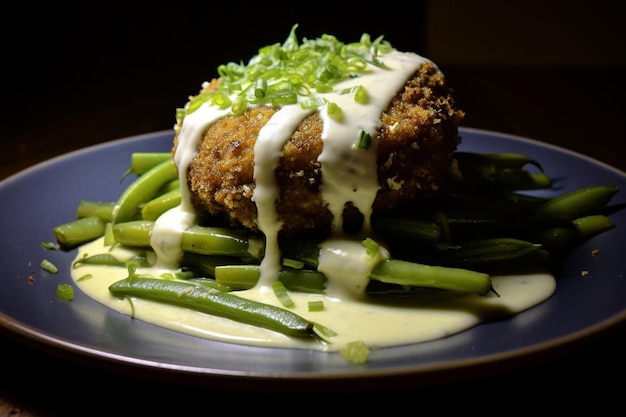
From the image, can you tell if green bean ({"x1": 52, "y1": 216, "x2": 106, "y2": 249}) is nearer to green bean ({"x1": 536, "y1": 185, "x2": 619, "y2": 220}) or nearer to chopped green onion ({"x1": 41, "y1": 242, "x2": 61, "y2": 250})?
chopped green onion ({"x1": 41, "y1": 242, "x2": 61, "y2": 250})

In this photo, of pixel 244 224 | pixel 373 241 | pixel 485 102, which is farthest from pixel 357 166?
pixel 485 102

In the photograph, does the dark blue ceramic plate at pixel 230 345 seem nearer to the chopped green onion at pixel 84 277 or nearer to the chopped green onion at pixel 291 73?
the chopped green onion at pixel 84 277

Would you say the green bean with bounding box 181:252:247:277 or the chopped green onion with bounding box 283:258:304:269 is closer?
the chopped green onion with bounding box 283:258:304:269

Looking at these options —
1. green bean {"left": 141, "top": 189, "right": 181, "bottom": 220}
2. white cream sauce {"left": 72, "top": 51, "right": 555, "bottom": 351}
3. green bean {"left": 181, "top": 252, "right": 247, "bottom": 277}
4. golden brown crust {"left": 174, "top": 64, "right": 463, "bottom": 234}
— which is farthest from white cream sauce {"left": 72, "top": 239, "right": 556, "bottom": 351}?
green bean {"left": 141, "top": 189, "right": 181, "bottom": 220}

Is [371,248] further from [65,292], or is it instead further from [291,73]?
[65,292]

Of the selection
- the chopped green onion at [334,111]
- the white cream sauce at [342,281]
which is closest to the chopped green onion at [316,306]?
the white cream sauce at [342,281]

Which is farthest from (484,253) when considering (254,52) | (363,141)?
(254,52)

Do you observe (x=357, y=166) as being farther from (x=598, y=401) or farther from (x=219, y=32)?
(x=219, y=32)
